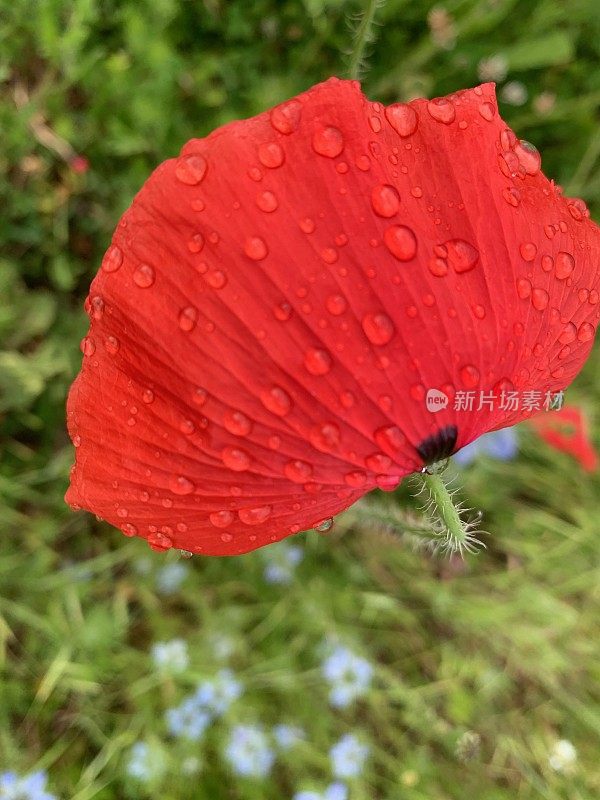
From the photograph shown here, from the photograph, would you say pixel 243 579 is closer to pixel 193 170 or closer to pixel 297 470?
pixel 297 470

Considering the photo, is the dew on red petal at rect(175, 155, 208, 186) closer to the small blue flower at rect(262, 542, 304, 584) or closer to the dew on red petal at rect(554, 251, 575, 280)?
the dew on red petal at rect(554, 251, 575, 280)

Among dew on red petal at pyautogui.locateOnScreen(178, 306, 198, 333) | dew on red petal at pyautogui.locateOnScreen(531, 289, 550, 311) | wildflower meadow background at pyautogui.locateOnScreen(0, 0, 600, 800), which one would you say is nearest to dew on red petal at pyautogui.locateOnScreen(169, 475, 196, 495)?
dew on red petal at pyautogui.locateOnScreen(178, 306, 198, 333)

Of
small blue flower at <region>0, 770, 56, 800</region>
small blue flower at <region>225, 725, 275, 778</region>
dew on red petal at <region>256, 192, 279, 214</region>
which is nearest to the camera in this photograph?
dew on red petal at <region>256, 192, 279, 214</region>

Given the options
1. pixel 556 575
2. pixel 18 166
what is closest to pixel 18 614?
pixel 18 166

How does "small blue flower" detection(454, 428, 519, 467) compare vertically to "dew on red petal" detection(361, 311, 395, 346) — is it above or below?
below

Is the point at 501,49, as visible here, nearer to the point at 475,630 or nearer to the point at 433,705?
the point at 475,630
